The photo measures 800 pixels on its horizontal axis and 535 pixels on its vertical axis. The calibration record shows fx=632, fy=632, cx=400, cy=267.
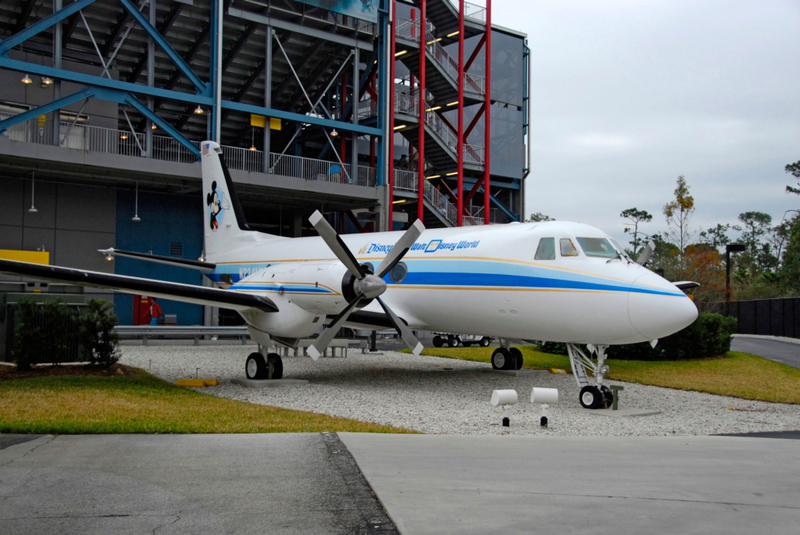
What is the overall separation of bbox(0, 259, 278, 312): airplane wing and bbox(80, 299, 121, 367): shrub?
1740 mm

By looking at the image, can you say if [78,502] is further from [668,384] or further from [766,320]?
[766,320]

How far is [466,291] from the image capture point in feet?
43.3

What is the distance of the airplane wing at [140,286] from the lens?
10812mm

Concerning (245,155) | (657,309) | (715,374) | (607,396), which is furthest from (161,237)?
(657,309)

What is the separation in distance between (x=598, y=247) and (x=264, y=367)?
7718 millimetres

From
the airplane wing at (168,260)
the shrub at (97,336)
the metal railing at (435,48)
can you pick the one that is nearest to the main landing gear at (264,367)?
the shrub at (97,336)

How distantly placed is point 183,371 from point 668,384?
1200cm

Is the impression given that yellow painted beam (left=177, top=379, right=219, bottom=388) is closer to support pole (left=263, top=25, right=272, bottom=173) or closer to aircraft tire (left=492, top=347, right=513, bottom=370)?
aircraft tire (left=492, top=347, right=513, bottom=370)

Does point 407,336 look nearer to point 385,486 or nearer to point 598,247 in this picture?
point 598,247

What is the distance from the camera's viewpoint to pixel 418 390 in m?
13.5

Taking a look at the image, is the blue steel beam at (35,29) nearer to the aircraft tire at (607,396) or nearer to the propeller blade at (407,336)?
the propeller blade at (407,336)

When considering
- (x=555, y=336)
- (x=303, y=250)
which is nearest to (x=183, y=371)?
(x=303, y=250)

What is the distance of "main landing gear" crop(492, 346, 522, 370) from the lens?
1683 centimetres

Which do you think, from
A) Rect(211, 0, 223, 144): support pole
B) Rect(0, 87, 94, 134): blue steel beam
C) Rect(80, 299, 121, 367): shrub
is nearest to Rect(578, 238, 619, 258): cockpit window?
Rect(80, 299, 121, 367): shrub
